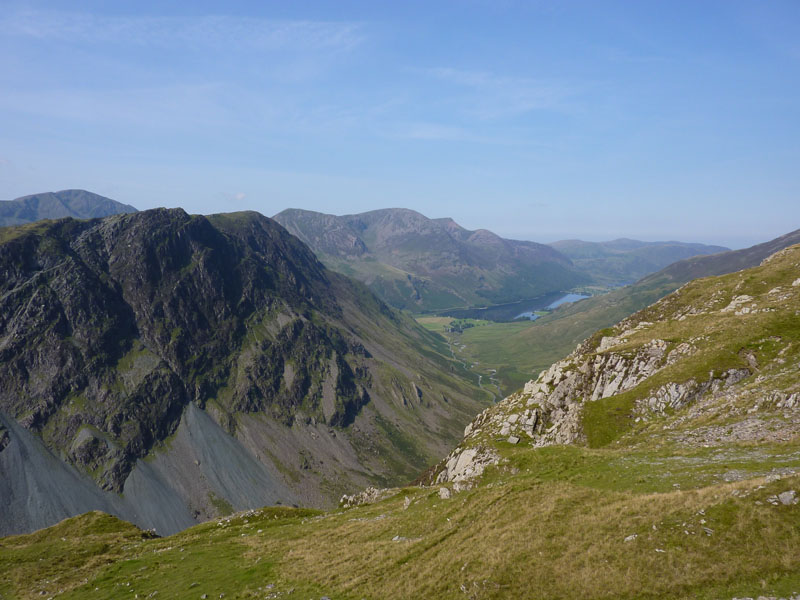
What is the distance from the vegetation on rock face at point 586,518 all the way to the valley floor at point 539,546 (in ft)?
0.43

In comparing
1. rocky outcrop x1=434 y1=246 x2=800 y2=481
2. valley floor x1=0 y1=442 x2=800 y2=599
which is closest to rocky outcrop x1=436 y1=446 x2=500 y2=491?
rocky outcrop x1=434 y1=246 x2=800 y2=481

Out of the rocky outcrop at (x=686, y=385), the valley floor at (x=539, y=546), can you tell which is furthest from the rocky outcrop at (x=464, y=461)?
the valley floor at (x=539, y=546)

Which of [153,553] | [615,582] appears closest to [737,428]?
[615,582]

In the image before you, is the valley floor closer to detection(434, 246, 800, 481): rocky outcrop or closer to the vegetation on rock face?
the vegetation on rock face

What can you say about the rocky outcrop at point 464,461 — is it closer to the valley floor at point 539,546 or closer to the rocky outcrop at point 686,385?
the rocky outcrop at point 686,385

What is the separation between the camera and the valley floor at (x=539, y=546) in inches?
846

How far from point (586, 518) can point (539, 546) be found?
156 inches

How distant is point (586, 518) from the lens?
1114 inches

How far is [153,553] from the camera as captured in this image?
5306 cm

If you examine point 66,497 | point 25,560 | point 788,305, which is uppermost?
point 788,305

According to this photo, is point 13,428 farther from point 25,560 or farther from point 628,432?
point 628,432

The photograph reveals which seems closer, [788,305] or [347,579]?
[347,579]

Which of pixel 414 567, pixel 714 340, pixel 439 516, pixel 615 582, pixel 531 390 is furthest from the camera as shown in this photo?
pixel 531 390

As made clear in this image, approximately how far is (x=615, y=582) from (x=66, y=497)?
227 m
